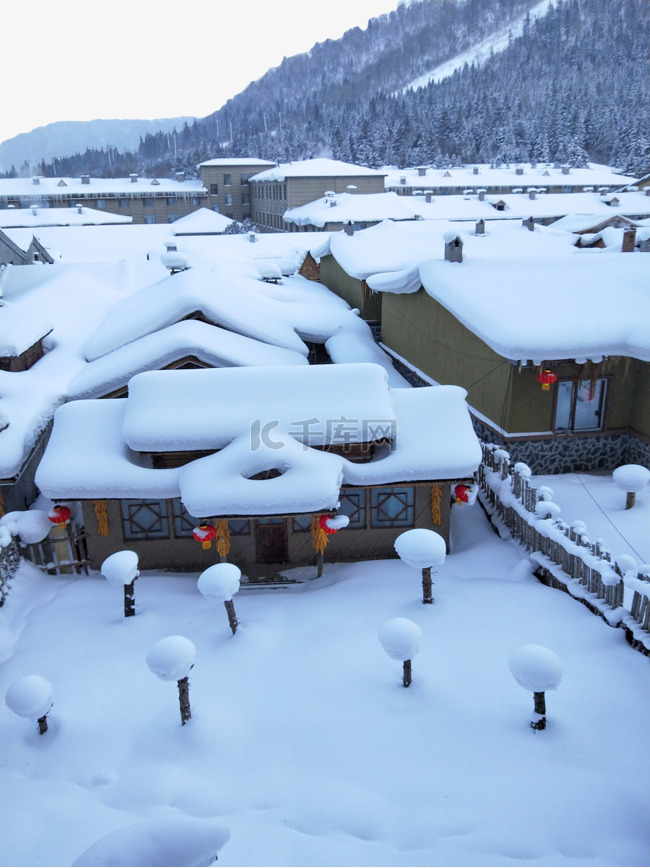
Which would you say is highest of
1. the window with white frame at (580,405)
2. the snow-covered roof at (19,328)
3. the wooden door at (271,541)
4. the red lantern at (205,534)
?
the snow-covered roof at (19,328)

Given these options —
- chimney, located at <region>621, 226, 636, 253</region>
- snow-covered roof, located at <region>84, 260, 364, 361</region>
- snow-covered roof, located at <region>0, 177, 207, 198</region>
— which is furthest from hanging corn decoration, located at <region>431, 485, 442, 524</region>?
snow-covered roof, located at <region>0, 177, 207, 198</region>

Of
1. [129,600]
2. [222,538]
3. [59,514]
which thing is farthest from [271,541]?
[59,514]

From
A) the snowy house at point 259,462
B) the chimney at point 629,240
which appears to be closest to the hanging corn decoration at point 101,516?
the snowy house at point 259,462

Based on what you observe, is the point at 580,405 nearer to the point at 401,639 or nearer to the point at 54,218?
the point at 401,639

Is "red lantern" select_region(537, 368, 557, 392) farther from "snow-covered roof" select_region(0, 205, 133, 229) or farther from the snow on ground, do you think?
"snow-covered roof" select_region(0, 205, 133, 229)

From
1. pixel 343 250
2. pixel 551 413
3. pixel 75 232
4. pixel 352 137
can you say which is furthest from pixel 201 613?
pixel 352 137

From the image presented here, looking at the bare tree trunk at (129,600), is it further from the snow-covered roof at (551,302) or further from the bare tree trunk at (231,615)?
the snow-covered roof at (551,302)
